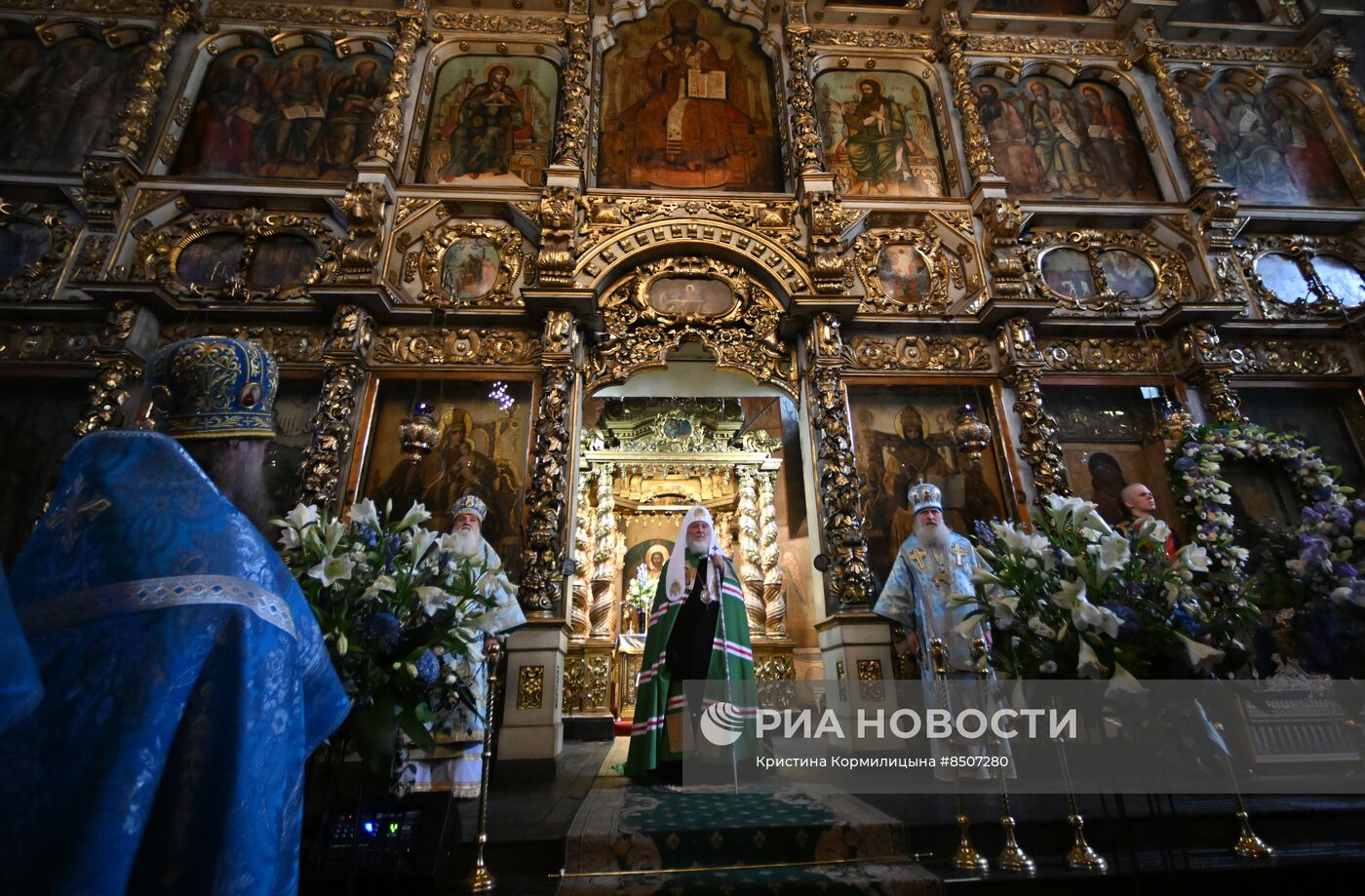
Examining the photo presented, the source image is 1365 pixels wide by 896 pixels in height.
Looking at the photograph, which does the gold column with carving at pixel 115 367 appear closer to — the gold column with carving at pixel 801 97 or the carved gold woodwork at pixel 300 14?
the carved gold woodwork at pixel 300 14

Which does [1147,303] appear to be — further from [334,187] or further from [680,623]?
[334,187]

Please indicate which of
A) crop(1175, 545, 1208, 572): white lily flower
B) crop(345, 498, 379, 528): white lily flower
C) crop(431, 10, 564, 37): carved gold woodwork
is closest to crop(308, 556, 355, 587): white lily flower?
crop(345, 498, 379, 528): white lily flower

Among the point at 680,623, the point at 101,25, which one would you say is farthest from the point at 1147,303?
the point at 101,25

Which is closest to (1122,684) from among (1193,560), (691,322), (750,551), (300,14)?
(1193,560)

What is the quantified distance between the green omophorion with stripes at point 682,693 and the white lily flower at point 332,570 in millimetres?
3226

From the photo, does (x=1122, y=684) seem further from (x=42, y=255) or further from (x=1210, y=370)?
(x=42, y=255)

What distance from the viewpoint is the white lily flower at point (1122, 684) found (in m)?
2.54

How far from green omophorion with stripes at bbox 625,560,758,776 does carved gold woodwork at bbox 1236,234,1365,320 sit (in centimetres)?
843

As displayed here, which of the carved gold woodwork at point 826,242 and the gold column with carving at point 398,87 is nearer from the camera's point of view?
the carved gold woodwork at point 826,242

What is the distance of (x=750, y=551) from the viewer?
11.1 m

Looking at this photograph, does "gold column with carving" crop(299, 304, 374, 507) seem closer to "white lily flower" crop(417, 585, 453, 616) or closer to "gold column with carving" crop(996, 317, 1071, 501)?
"white lily flower" crop(417, 585, 453, 616)

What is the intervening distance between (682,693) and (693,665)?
0.80ft

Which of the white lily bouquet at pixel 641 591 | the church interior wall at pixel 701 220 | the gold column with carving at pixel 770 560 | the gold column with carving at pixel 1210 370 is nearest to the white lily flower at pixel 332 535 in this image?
the church interior wall at pixel 701 220

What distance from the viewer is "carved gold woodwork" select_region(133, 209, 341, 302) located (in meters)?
7.25
